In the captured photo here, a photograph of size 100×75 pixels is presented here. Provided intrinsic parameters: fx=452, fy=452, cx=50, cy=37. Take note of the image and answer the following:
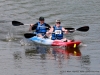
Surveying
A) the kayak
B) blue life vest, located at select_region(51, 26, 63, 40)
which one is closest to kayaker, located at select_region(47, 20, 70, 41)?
blue life vest, located at select_region(51, 26, 63, 40)

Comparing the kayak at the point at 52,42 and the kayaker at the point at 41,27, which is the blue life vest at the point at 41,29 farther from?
the kayak at the point at 52,42

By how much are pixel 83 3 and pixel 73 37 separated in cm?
1178

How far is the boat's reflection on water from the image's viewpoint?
62.4ft

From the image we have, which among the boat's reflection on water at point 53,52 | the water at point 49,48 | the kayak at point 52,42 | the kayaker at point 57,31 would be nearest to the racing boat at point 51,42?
the kayak at point 52,42

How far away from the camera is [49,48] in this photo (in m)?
21.4

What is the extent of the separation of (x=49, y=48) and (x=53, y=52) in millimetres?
1363

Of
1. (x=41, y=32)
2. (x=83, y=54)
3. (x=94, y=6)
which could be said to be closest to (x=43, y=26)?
(x=41, y=32)

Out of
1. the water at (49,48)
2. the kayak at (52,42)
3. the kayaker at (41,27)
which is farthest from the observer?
the kayaker at (41,27)

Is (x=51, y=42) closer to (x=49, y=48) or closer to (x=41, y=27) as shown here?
(x=49, y=48)

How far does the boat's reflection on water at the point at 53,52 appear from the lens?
19.0 m

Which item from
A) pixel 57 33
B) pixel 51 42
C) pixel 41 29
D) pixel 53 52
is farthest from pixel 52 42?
pixel 53 52

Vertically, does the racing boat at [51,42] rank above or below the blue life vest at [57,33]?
below

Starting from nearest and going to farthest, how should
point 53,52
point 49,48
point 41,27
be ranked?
point 53,52
point 49,48
point 41,27

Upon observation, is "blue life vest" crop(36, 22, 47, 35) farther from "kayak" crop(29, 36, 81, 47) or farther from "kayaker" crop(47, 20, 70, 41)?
"kayaker" crop(47, 20, 70, 41)
